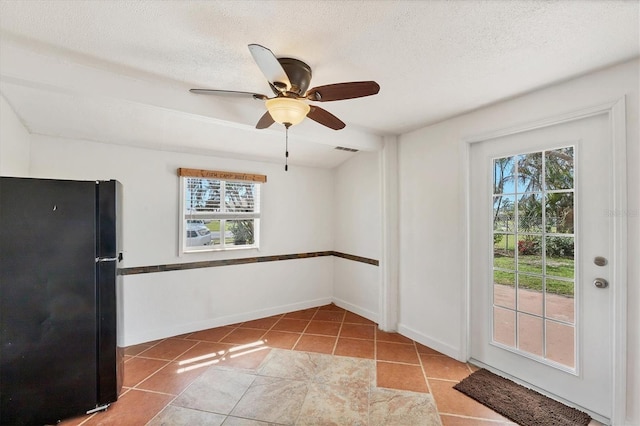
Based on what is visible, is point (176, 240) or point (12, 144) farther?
point (176, 240)

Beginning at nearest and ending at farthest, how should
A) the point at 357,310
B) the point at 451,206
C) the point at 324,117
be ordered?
the point at 324,117 → the point at 451,206 → the point at 357,310

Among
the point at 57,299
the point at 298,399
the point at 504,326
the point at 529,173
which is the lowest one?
the point at 298,399

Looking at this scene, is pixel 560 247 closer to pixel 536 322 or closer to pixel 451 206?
pixel 536 322

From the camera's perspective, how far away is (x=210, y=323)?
135 inches

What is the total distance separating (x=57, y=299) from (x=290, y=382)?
1.75 meters

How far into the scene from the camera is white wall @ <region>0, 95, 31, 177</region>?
6.54 ft

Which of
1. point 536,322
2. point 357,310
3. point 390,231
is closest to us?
point 536,322

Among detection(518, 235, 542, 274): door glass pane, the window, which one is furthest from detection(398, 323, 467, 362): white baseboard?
the window

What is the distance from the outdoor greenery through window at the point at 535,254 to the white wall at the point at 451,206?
1.00 feet

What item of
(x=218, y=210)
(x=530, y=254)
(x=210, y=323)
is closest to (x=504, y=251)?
(x=530, y=254)

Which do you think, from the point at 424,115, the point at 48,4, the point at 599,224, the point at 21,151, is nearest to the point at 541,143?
the point at 599,224

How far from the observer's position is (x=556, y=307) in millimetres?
2127

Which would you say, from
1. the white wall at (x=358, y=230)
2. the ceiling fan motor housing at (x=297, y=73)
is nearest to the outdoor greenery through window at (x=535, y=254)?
the white wall at (x=358, y=230)

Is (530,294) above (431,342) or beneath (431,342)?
above
